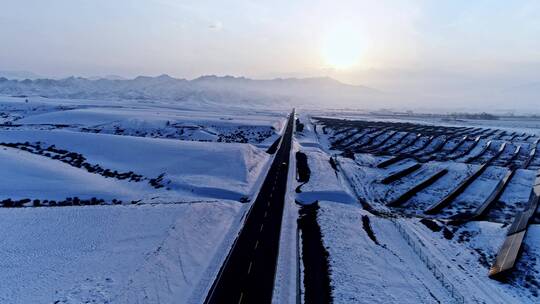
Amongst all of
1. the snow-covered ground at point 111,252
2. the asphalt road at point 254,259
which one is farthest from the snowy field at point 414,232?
the snow-covered ground at point 111,252

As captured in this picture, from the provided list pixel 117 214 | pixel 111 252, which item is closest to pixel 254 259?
pixel 111 252

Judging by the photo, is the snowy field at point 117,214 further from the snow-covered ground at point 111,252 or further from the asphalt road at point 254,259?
the asphalt road at point 254,259

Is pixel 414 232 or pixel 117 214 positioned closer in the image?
pixel 117 214

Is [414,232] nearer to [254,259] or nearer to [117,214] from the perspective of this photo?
[254,259]

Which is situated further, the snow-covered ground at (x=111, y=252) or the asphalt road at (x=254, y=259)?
the asphalt road at (x=254, y=259)

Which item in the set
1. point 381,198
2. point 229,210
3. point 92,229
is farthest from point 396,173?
point 92,229

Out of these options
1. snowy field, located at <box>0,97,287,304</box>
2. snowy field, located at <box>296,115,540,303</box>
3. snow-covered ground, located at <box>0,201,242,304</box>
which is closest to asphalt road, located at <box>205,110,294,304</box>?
snowy field, located at <box>0,97,287,304</box>

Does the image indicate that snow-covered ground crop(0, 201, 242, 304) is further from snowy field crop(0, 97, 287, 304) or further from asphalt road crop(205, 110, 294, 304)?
A: asphalt road crop(205, 110, 294, 304)

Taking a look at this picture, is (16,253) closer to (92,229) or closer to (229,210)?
(92,229)
